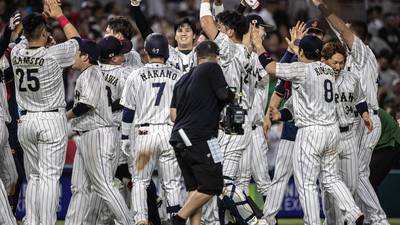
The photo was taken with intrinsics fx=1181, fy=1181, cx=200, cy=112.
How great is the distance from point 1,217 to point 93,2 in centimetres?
1094

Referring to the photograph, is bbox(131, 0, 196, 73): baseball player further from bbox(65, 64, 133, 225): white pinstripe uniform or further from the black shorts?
the black shorts

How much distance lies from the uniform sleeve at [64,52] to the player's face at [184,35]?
5.72 ft

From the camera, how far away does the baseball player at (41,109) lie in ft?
43.0

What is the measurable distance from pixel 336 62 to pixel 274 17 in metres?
10.2

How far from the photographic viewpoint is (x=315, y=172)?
13.5m

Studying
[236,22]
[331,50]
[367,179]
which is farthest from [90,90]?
[367,179]

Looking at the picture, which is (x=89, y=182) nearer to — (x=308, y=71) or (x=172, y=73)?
(x=172, y=73)

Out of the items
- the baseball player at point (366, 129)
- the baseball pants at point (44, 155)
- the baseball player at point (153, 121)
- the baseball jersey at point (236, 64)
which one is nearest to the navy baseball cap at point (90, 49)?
the baseball player at point (153, 121)

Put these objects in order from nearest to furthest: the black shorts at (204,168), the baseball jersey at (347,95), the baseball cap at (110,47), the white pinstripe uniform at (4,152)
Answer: the black shorts at (204,168), the white pinstripe uniform at (4,152), the baseball jersey at (347,95), the baseball cap at (110,47)

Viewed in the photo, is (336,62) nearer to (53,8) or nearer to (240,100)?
(240,100)

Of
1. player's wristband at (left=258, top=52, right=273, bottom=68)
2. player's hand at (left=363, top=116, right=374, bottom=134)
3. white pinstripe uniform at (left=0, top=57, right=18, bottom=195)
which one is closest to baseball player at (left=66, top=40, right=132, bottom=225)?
white pinstripe uniform at (left=0, top=57, right=18, bottom=195)

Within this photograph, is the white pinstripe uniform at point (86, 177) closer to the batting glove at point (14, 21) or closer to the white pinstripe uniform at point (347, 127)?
the batting glove at point (14, 21)

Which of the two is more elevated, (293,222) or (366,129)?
(366,129)

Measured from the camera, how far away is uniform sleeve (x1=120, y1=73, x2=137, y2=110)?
44.4ft
